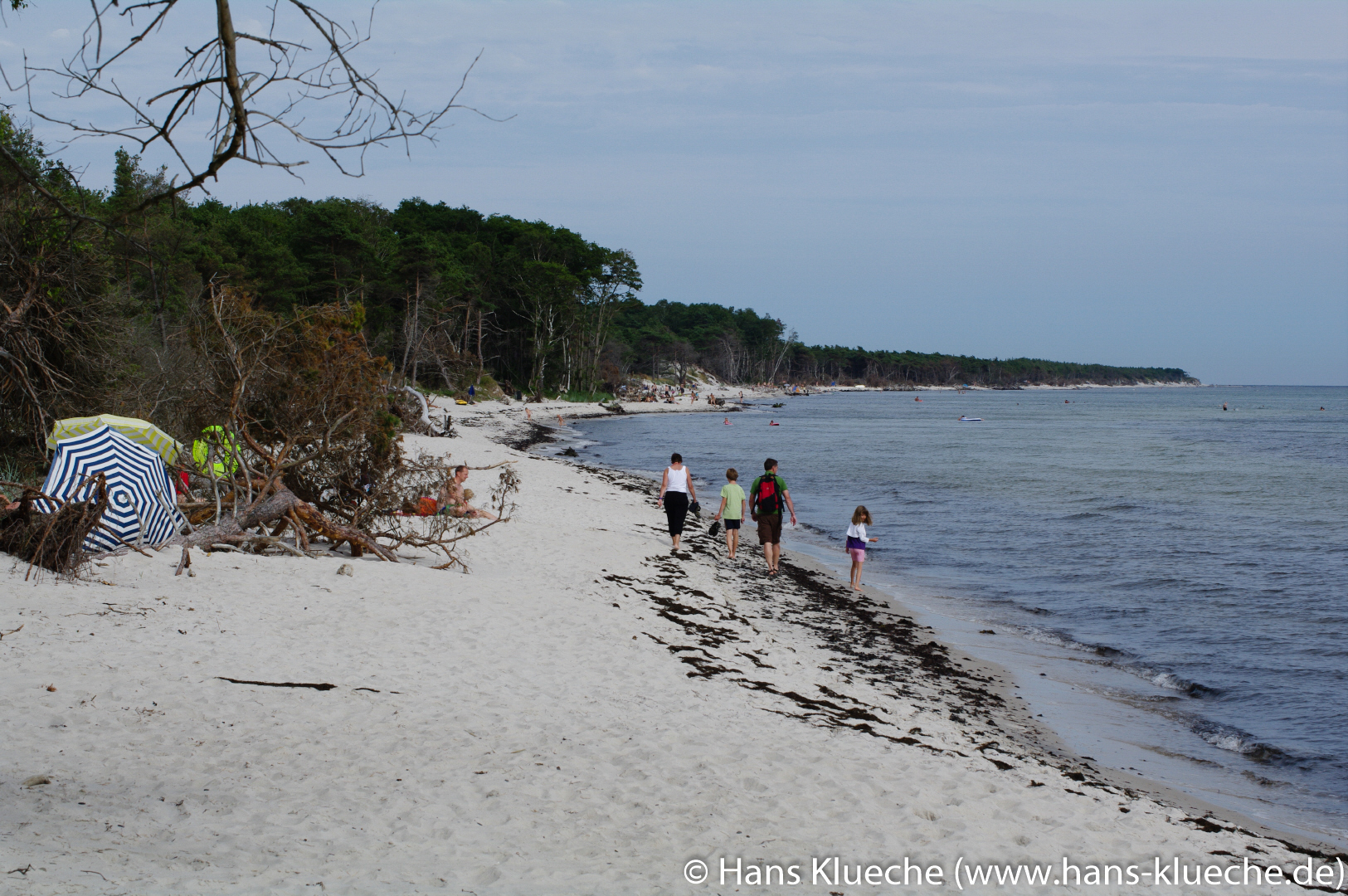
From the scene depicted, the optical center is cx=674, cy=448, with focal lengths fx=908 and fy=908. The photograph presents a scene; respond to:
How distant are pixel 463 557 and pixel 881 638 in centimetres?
551

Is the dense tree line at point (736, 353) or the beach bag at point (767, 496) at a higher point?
the dense tree line at point (736, 353)

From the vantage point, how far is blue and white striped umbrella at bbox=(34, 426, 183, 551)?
28.6ft

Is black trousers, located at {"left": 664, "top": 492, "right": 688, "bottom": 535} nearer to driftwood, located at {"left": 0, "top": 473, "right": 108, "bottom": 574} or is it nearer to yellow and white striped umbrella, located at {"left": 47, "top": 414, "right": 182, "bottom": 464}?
yellow and white striped umbrella, located at {"left": 47, "top": 414, "right": 182, "bottom": 464}

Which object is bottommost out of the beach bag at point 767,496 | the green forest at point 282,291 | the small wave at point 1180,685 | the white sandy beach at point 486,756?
the small wave at point 1180,685

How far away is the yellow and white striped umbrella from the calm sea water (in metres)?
9.98

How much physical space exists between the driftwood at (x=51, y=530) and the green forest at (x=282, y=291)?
226 centimetres

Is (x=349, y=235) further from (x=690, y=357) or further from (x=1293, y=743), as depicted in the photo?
(x=690, y=357)

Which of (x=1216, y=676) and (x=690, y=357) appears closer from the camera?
(x=1216, y=676)

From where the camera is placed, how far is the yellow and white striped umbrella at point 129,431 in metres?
→ 10.1

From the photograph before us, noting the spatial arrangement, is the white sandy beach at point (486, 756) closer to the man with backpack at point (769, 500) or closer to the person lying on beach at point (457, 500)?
the person lying on beach at point (457, 500)

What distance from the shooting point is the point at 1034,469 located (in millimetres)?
35312

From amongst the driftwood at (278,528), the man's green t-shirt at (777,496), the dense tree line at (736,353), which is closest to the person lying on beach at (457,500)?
the driftwood at (278,528)

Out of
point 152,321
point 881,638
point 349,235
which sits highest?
point 349,235

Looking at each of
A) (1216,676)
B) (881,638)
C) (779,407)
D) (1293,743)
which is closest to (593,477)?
(881,638)
